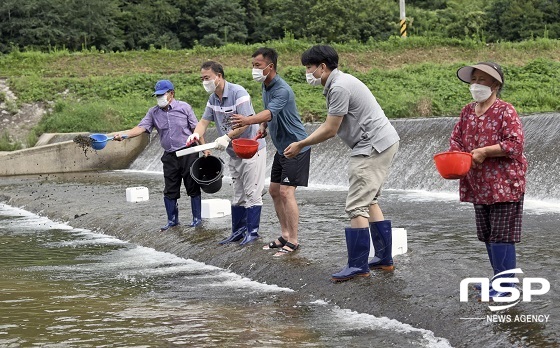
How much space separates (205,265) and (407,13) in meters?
42.3

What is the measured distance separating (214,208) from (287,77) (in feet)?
72.6

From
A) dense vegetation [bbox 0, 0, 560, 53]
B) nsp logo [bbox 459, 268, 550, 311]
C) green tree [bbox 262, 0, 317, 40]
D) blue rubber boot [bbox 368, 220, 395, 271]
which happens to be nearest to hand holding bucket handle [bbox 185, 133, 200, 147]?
blue rubber boot [bbox 368, 220, 395, 271]

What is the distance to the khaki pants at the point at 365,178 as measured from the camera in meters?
8.32

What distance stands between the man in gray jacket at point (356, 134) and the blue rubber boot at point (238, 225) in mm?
2719

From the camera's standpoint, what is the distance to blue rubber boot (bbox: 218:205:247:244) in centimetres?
1116

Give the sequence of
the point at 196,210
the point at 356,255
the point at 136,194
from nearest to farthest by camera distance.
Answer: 1. the point at 356,255
2. the point at 196,210
3. the point at 136,194

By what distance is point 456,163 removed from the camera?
7.16 metres

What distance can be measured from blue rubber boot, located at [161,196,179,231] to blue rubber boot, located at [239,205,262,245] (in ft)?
6.50

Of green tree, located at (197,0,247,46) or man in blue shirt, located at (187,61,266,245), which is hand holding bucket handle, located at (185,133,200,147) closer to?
man in blue shirt, located at (187,61,266,245)

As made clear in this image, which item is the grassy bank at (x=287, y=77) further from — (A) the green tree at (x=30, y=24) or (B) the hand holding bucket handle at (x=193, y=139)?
(B) the hand holding bucket handle at (x=193, y=139)

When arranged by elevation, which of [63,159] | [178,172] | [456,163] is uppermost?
[456,163]

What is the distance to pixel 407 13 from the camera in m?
51.6

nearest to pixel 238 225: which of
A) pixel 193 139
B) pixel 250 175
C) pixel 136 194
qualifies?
pixel 250 175

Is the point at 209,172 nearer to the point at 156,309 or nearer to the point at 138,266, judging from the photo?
the point at 138,266
